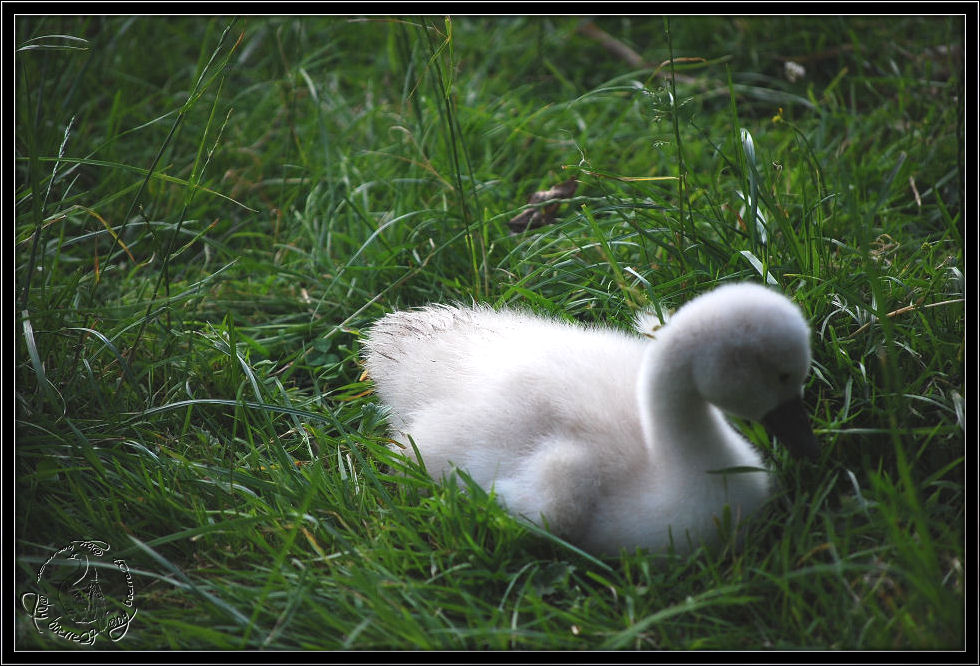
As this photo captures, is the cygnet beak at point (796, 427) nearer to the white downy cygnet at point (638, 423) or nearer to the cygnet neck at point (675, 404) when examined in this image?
the white downy cygnet at point (638, 423)

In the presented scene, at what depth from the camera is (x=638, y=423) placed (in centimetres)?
231

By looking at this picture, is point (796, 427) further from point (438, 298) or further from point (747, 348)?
point (438, 298)

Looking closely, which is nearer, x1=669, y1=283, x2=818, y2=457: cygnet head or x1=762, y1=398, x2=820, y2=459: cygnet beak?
x1=669, y1=283, x2=818, y2=457: cygnet head

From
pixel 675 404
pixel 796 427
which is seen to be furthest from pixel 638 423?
pixel 796 427

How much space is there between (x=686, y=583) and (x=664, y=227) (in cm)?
133

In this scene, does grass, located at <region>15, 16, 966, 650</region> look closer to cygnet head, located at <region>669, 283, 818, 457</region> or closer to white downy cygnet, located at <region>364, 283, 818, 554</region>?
white downy cygnet, located at <region>364, 283, 818, 554</region>

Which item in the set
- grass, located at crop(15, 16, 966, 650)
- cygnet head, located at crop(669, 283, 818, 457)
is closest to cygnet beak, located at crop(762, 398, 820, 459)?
cygnet head, located at crop(669, 283, 818, 457)

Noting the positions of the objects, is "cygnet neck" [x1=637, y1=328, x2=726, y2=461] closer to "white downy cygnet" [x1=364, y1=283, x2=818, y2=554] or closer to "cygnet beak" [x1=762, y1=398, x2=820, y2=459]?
"white downy cygnet" [x1=364, y1=283, x2=818, y2=554]

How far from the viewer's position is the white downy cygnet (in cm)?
205

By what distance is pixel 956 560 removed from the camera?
1.96 m

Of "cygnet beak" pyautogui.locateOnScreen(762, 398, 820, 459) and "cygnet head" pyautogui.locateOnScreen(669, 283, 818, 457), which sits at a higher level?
"cygnet head" pyautogui.locateOnScreen(669, 283, 818, 457)

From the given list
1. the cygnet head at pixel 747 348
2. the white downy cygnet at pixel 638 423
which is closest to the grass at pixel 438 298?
the white downy cygnet at pixel 638 423

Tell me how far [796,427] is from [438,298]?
4.92 feet
